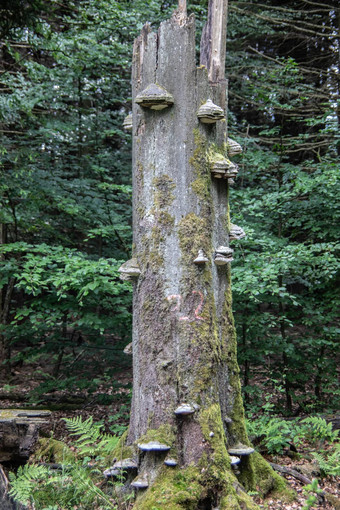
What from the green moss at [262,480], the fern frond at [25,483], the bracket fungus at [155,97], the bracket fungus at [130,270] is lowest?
the green moss at [262,480]

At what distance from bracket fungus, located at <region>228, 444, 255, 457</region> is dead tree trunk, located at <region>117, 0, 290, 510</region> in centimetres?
1

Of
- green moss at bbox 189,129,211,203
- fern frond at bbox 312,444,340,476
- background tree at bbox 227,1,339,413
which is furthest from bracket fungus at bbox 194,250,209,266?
fern frond at bbox 312,444,340,476

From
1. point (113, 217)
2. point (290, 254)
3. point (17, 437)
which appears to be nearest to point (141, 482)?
point (17, 437)

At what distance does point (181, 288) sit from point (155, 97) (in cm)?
158

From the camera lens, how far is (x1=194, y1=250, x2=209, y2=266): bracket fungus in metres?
3.26

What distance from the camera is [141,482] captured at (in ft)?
9.72

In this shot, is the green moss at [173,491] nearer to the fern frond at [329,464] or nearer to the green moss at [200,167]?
the fern frond at [329,464]

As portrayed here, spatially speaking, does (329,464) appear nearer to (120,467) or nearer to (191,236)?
(120,467)

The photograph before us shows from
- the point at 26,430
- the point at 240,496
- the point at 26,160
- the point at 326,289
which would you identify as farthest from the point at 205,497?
the point at 26,160

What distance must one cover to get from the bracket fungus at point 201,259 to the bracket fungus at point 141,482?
1.70m

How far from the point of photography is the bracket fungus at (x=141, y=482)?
295cm

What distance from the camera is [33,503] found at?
10.3ft

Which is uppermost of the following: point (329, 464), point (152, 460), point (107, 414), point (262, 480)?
point (152, 460)

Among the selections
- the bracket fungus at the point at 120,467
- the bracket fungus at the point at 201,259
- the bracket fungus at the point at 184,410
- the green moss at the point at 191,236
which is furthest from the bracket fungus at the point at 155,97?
the bracket fungus at the point at 120,467
